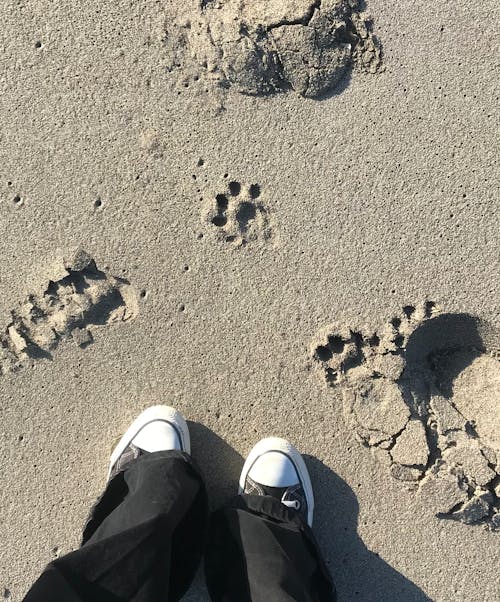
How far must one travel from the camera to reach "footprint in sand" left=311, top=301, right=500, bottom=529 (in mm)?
1846

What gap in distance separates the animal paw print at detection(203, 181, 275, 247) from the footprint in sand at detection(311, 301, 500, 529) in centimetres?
43

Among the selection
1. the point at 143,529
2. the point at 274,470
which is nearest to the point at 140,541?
the point at 143,529

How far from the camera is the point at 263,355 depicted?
1.89 meters

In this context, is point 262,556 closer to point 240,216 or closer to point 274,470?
point 274,470

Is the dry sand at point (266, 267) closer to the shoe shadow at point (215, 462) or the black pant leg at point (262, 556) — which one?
the shoe shadow at point (215, 462)

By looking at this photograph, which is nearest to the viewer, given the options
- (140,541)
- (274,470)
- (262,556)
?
(140,541)

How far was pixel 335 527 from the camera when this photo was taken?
191 centimetres

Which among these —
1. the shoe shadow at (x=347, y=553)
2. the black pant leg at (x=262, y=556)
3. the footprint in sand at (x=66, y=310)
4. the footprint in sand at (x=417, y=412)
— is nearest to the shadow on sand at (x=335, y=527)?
the shoe shadow at (x=347, y=553)

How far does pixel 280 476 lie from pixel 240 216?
0.95 meters

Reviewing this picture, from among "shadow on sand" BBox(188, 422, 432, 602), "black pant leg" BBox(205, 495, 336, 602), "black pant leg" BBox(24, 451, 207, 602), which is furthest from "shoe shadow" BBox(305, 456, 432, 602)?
"black pant leg" BBox(24, 451, 207, 602)

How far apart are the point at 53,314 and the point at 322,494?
46.9 inches

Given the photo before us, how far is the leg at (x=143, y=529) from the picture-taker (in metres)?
1.49

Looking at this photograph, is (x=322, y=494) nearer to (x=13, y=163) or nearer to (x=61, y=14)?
(x=13, y=163)

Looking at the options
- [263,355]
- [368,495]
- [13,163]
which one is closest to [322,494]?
[368,495]
